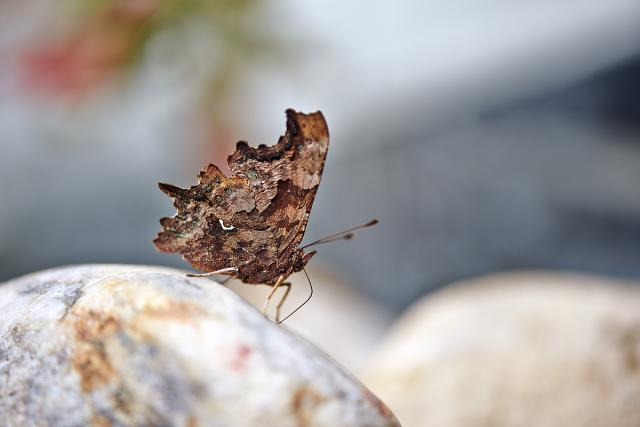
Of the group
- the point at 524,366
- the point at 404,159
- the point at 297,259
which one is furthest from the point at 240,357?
the point at 404,159

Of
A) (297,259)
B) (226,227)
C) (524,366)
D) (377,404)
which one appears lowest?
(524,366)

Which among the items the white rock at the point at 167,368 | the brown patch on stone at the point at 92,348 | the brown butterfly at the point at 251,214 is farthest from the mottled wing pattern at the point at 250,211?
the brown patch on stone at the point at 92,348

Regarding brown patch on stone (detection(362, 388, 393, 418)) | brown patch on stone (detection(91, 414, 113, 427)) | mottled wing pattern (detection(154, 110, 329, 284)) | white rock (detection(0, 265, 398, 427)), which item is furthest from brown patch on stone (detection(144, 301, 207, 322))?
mottled wing pattern (detection(154, 110, 329, 284))

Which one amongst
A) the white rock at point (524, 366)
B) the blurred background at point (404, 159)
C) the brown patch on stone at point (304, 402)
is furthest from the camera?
the blurred background at point (404, 159)

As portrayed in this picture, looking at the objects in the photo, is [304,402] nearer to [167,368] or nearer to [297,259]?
[167,368]

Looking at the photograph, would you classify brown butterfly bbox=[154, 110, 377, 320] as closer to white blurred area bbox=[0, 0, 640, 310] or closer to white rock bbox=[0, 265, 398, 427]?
white rock bbox=[0, 265, 398, 427]

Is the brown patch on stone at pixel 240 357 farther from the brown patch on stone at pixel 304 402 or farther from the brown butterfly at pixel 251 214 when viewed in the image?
the brown butterfly at pixel 251 214
